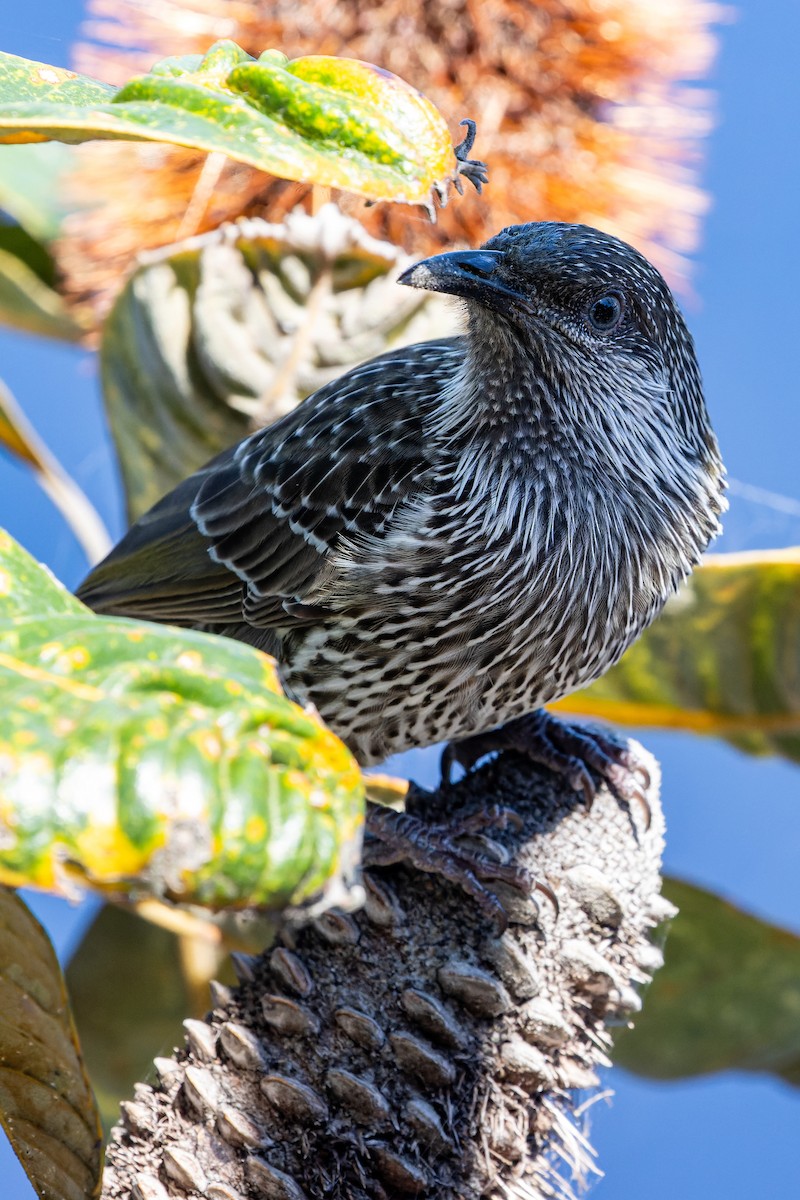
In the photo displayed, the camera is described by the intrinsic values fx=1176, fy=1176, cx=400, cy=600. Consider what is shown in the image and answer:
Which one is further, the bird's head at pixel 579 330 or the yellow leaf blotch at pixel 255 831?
the bird's head at pixel 579 330

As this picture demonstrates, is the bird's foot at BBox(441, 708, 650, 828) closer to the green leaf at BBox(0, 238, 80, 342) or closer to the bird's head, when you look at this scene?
the bird's head

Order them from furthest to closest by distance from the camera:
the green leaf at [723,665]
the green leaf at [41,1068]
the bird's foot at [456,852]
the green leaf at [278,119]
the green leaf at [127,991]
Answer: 1. the green leaf at [127,991]
2. the green leaf at [723,665]
3. the bird's foot at [456,852]
4. the green leaf at [41,1068]
5. the green leaf at [278,119]

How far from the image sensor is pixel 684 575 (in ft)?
4.50

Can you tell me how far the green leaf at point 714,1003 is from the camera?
67.2 inches

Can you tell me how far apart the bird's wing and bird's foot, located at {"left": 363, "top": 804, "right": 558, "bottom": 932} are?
0.85ft

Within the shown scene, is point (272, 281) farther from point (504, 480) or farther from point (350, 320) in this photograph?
point (504, 480)

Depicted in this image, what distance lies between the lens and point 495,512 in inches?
48.2

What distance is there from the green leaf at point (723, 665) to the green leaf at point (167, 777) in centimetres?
125

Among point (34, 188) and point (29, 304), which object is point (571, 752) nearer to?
point (29, 304)

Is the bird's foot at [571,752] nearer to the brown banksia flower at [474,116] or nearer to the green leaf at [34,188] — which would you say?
the brown banksia flower at [474,116]

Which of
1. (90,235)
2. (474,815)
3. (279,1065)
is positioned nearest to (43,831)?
(279,1065)

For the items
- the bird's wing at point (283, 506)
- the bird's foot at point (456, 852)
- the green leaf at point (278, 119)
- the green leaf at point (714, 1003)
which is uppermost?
the green leaf at point (278, 119)

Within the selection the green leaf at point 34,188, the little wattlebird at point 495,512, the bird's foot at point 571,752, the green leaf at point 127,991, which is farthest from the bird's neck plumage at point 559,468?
the green leaf at point 34,188

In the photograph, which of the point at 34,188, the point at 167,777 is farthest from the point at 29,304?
the point at 167,777
